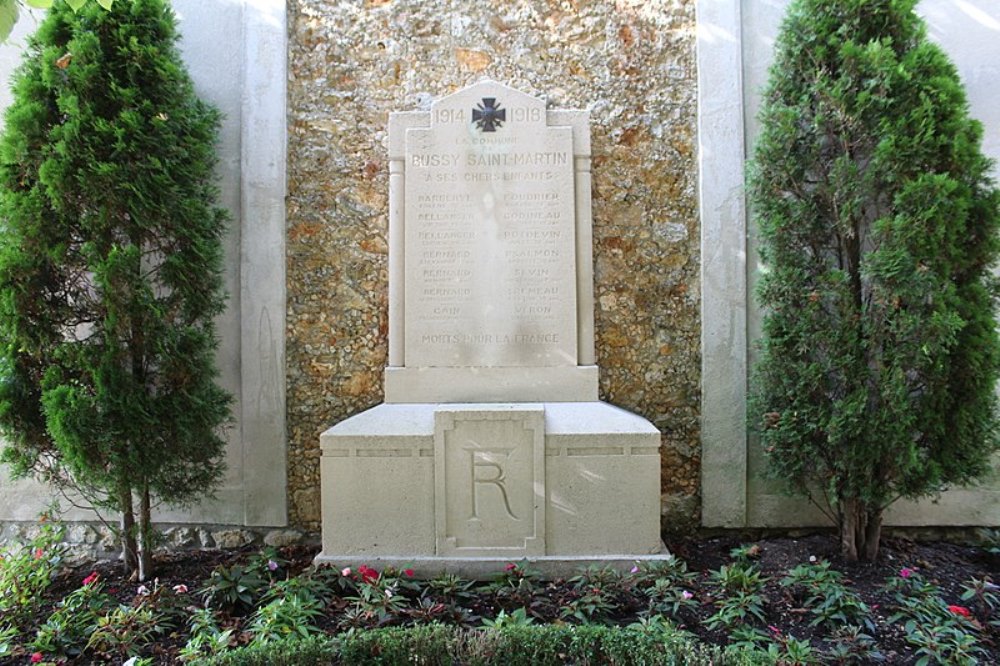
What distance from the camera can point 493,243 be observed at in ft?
13.8

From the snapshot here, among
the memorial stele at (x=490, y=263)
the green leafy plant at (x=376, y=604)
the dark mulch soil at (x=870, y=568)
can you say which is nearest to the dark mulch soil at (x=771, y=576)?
the dark mulch soil at (x=870, y=568)

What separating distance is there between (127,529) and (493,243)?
8.96 ft

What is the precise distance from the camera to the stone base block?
3705 millimetres

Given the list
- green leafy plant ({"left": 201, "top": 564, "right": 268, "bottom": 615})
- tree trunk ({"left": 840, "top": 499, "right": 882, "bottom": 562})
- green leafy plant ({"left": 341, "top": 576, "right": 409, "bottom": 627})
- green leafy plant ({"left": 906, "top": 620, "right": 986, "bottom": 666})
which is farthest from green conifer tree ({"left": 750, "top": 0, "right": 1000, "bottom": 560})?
green leafy plant ({"left": 201, "top": 564, "right": 268, "bottom": 615})

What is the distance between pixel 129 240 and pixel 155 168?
0.45 meters

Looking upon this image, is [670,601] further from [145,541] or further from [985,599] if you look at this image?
[145,541]

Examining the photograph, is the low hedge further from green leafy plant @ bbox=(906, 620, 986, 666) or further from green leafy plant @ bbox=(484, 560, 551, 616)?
green leafy plant @ bbox=(906, 620, 986, 666)

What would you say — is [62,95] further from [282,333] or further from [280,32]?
[282,333]

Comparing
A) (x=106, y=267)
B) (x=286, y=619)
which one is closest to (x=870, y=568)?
(x=286, y=619)

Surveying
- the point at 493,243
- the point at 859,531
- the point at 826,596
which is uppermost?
the point at 493,243

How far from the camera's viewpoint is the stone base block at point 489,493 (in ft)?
12.2

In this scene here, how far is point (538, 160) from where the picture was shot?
4.22 m

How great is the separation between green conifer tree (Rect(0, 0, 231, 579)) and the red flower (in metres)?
1.18

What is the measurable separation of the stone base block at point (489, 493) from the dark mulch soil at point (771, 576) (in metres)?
0.33
